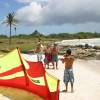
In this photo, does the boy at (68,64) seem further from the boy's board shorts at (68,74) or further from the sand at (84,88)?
the sand at (84,88)

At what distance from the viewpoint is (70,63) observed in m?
15.3

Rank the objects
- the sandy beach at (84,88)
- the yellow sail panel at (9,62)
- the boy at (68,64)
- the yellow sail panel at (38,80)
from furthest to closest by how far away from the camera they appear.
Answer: the boy at (68,64)
the sandy beach at (84,88)
the yellow sail panel at (38,80)
the yellow sail panel at (9,62)

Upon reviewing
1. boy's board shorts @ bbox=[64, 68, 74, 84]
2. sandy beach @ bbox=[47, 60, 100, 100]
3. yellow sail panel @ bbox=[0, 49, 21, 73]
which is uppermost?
yellow sail panel @ bbox=[0, 49, 21, 73]

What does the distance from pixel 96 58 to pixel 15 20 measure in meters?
44.5

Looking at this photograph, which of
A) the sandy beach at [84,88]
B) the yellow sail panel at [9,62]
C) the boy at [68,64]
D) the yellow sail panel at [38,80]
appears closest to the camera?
the yellow sail panel at [9,62]

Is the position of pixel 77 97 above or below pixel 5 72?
below

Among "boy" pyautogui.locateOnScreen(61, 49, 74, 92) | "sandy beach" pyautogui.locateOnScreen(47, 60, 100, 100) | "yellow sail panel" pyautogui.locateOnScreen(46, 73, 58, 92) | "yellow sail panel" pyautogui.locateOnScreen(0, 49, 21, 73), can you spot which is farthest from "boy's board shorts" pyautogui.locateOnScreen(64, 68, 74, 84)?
"yellow sail panel" pyautogui.locateOnScreen(0, 49, 21, 73)

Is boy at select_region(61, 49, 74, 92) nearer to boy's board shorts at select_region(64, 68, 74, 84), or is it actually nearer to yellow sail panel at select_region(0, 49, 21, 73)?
boy's board shorts at select_region(64, 68, 74, 84)

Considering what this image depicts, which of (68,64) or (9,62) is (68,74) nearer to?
(68,64)

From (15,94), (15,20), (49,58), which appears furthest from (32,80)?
(15,20)

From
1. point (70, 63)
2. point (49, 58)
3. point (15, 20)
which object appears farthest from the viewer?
point (15, 20)

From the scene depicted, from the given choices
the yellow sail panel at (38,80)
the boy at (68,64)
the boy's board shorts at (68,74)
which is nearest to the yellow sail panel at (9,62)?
the yellow sail panel at (38,80)

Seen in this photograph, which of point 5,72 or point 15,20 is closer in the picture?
point 5,72

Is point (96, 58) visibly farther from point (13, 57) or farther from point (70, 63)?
point (13, 57)
